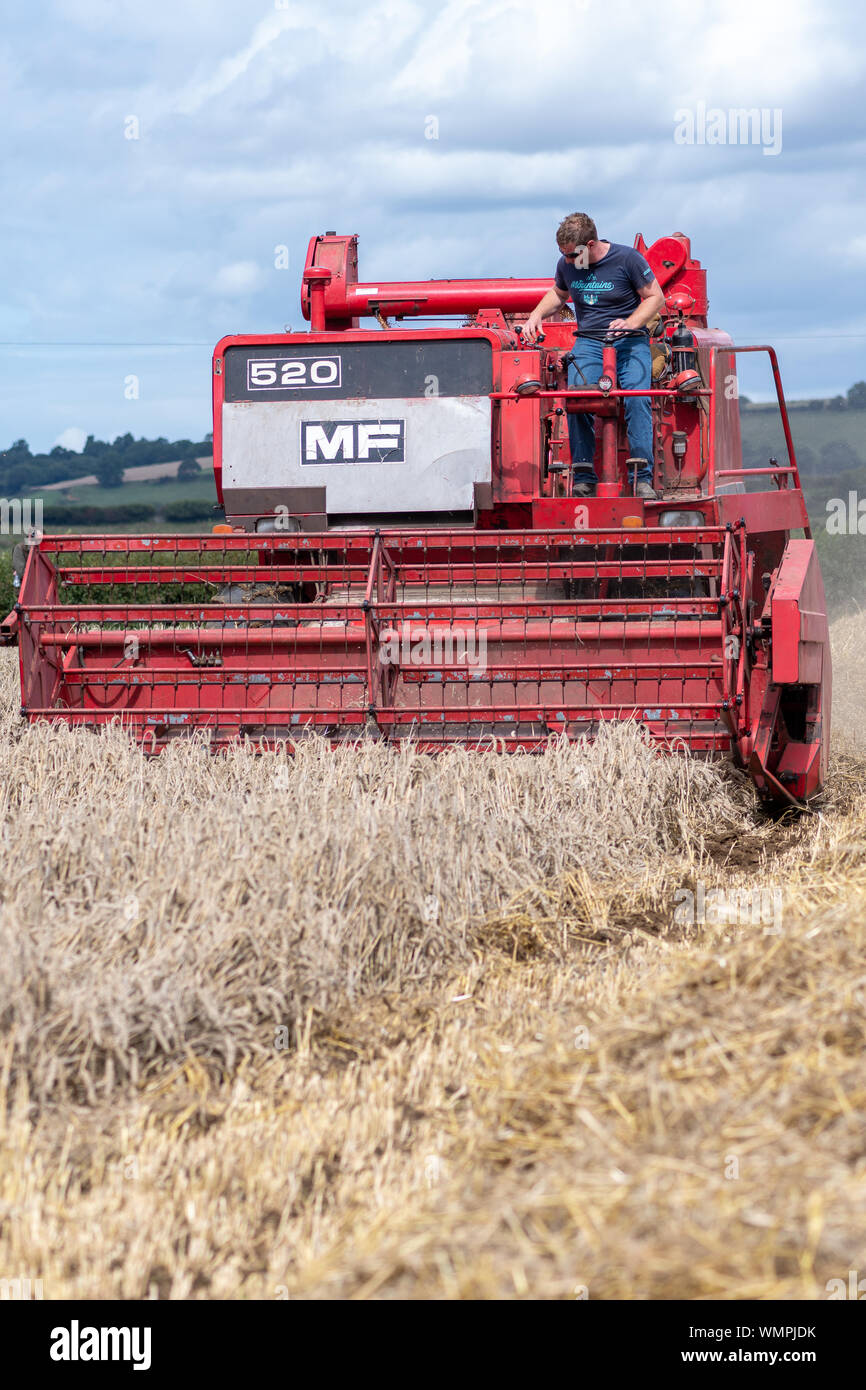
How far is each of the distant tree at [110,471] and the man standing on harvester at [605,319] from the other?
148 feet

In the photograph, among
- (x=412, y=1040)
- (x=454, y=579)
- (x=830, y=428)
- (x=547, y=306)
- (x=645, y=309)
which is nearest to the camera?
(x=412, y=1040)

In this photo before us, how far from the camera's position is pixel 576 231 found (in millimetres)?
6391

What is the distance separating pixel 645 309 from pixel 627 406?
1.48 feet

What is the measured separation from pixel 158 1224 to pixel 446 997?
1.27 metres

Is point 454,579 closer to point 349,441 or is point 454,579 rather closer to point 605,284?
point 349,441

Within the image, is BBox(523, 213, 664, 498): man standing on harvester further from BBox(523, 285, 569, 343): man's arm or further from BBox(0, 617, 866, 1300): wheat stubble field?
BBox(0, 617, 866, 1300): wheat stubble field

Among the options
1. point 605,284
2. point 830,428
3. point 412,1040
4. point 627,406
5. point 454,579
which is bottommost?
point 412,1040

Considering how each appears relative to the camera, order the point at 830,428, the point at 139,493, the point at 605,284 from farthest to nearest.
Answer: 1. the point at 139,493
2. the point at 830,428
3. the point at 605,284

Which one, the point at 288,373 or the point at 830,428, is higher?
the point at 830,428

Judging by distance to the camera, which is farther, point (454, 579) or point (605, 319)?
point (605, 319)

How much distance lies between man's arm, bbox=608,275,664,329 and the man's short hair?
35 cm

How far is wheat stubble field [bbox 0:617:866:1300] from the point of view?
2.14 metres

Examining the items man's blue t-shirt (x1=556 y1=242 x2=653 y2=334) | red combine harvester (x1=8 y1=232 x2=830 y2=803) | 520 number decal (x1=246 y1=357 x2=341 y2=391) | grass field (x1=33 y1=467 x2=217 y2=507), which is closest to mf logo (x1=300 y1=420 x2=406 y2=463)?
red combine harvester (x1=8 y1=232 x2=830 y2=803)

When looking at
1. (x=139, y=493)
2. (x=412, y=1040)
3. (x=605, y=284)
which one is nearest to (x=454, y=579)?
(x=605, y=284)
